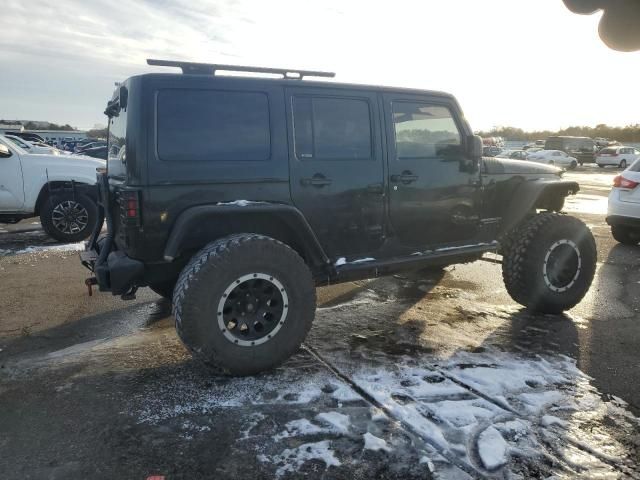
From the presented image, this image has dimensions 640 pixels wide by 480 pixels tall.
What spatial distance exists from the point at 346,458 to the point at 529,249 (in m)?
2.91

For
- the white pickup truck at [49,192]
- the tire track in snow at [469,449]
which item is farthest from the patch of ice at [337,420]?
the white pickup truck at [49,192]

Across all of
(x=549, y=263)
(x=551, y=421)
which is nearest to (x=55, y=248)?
(x=549, y=263)

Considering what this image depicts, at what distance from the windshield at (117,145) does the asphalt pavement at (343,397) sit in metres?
1.41

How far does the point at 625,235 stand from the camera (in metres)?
8.26

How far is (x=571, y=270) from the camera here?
4.66 m

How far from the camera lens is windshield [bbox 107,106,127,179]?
345 cm

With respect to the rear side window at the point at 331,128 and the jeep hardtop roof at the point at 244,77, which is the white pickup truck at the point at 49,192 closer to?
the jeep hardtop roof at the point at 244,77

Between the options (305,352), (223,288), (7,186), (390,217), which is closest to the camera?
(223,288)

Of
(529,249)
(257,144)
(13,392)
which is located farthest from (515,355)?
(13,392)

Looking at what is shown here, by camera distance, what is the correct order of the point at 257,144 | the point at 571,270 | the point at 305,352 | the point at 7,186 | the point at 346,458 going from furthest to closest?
the point at 7,186 < the point at 571,270 < the point at 305,352 < the point at 257,144 < the point at 346,458

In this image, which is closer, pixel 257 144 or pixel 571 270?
pixel 257 144

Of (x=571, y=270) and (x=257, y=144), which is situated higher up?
(x=257, y=144)

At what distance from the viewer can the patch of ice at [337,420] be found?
8.73 ft

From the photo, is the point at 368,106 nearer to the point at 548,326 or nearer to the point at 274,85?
the point at 274,85
